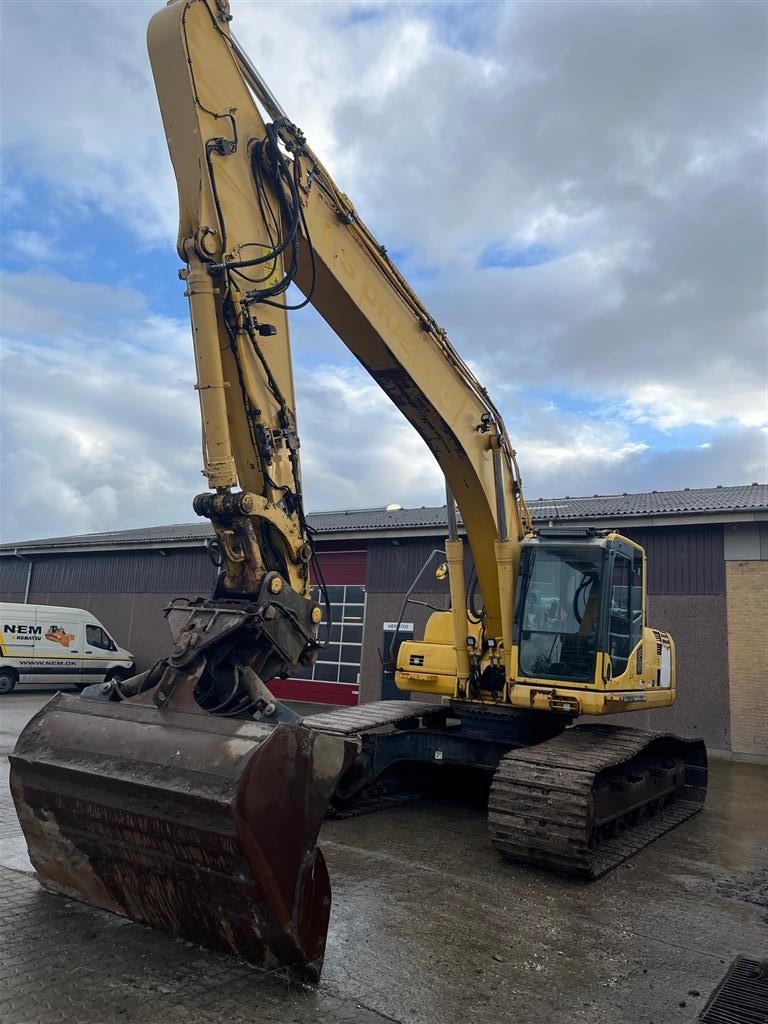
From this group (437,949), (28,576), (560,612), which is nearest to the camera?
(437,949)

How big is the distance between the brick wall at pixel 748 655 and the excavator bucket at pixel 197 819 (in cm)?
1142

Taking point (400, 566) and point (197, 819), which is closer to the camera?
point (197, 819)

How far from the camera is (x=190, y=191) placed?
4.80 meters

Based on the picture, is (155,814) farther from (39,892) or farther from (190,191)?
(190,191)

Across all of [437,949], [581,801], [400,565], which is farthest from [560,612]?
[400,565]

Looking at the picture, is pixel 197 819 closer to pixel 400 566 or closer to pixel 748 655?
pixel 748 655

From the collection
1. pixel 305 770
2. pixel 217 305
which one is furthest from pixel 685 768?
pixel 217 305

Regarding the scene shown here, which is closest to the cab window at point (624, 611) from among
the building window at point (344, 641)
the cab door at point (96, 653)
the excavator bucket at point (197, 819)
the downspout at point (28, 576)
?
the excavator bucket at point (197, 819)

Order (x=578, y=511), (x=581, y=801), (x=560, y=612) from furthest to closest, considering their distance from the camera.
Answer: (x=578, y=511) < (x=560, y=612) < (x=581, y=801)

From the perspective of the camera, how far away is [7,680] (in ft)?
60.6

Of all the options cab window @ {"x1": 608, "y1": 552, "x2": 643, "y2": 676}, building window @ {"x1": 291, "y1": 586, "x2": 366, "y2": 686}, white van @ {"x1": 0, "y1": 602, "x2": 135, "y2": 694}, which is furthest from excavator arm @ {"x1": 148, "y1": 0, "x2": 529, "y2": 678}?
white van @ {"x1": 0, "y1": 602, "x2": 135, "y2": 694}

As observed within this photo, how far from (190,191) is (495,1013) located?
4.79 meters

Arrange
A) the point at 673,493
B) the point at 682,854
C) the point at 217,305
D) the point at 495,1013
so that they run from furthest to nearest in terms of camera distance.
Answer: the point at 673,493 < the point at 682,854 < the point at 217,305 < the point at 495,1013

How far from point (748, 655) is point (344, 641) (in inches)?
336
